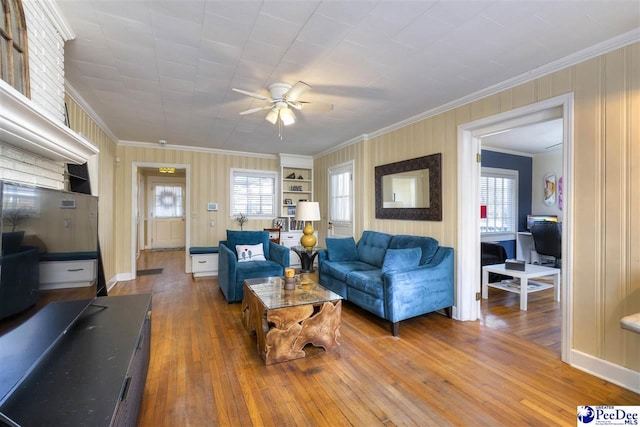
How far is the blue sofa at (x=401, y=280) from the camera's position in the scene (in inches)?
113

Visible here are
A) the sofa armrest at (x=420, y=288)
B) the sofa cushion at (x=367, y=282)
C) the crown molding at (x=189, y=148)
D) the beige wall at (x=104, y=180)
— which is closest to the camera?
the sofa armrest at (x=420, y=288)

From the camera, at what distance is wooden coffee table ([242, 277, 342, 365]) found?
7.63 ft

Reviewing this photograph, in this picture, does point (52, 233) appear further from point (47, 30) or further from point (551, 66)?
point (551, 66)

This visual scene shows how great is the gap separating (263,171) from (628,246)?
5.49 metres

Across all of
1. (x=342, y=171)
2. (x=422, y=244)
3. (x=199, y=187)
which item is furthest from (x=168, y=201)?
(x=422, y=244)

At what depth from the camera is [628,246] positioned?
2.03 m

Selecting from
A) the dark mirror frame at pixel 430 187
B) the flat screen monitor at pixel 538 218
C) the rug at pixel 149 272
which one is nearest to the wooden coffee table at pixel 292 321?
the dark mirror frame at pixel 430 187

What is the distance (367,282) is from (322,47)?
229 cm

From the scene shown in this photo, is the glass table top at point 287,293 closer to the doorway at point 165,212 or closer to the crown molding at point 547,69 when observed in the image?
the crown molding at point 547,69

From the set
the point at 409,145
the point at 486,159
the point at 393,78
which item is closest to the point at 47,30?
the point at 393,78

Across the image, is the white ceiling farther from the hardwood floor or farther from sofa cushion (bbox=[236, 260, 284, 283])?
the hardwood floor

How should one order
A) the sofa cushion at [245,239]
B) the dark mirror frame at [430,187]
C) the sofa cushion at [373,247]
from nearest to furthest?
the dark mirror frame at [430,187], the sofa cushion at [373,247], the sofa cushion at [245,239]

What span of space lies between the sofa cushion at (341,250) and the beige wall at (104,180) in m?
3.05

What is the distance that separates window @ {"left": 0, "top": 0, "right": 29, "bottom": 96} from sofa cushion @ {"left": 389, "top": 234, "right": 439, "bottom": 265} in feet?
11.5
